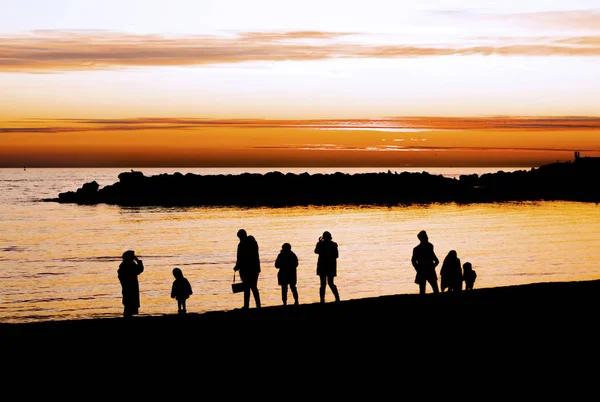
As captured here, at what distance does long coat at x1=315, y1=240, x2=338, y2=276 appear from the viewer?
17594 millimetres

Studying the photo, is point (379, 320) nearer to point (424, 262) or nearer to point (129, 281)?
point (424, 262)

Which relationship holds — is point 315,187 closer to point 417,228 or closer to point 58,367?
point 417,228

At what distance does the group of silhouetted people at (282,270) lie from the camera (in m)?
16.1

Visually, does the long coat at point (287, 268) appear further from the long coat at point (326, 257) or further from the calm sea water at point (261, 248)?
the calm sea water at point (261, 248)

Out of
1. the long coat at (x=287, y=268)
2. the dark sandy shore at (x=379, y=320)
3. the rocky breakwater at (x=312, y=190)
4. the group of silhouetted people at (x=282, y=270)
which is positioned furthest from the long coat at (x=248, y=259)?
the rocky breakwater at (x=312, y=190)

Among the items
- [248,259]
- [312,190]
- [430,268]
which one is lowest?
[430,268]

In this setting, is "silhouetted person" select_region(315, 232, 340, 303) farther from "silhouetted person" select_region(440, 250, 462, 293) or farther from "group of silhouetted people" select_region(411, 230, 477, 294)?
"silhouetted person" select_region(440, 250, 462, 293)

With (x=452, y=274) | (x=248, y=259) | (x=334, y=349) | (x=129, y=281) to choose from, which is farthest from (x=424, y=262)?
(x=129, y=281)

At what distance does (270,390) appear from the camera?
9734 millimetres

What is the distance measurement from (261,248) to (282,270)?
91.4ft

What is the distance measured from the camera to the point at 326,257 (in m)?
17.7

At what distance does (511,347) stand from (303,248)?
32955 mm

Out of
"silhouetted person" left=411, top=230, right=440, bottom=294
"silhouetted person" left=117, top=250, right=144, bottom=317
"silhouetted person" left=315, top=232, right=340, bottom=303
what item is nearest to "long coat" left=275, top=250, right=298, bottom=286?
"silhouetted person" left=315, top=232, right=340, bottom=303

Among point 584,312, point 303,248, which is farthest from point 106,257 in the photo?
point 584,312
